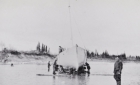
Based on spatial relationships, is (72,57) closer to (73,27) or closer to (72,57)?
(72,57)

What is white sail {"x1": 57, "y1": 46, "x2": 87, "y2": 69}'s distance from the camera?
292 inches

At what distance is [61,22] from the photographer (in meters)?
6.30

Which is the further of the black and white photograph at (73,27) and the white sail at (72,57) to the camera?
the white sail at (72,57)

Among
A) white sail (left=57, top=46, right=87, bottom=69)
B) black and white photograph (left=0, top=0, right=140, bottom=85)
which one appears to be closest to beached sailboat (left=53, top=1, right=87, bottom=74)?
white sail (left=57, top=46, right=87, bottom=69)

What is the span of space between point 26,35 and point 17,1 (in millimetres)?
930

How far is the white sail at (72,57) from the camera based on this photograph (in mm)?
7426

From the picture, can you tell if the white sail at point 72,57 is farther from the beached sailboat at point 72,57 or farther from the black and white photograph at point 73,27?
the black and white photograph at point 73,27

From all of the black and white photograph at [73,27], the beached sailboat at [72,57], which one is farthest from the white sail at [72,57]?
the black and white photograph at [73,27]

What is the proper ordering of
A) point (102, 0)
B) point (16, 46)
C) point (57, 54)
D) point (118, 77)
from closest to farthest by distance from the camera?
point (118, 77) → point (102, 0) → point (16, 46) → point (57, 54)

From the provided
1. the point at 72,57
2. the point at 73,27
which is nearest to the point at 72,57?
the point at 72,57

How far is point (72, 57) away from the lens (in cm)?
750

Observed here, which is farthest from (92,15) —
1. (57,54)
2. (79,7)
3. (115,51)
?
(57,54)

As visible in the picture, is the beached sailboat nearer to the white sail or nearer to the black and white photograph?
the white sail

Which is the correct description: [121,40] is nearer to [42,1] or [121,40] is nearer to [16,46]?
[42,1]
